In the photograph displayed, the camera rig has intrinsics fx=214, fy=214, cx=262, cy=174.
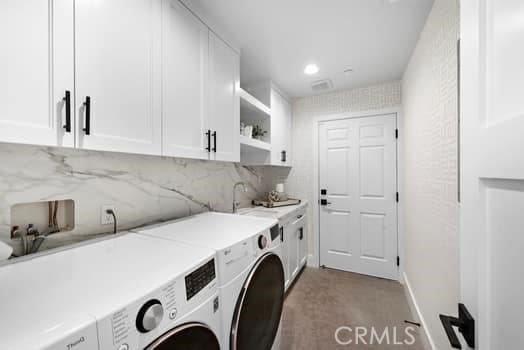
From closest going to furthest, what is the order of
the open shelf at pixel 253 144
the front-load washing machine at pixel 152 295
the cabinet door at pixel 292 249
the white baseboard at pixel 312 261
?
1. the front-load washing machine at pixel 152 295
2. the open shelf at pixel 253 144
3. the cabinet door at pixel 292 249
4. the white baseboard at pixel 312 261

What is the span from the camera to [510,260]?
0.42 meters

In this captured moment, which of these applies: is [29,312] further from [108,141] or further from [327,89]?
[327,89]

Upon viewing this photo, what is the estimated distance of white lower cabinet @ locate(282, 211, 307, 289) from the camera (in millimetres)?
Result: 2234

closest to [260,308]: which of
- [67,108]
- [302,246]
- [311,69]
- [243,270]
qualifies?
[243,270]

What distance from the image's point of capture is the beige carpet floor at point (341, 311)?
5.48 ft

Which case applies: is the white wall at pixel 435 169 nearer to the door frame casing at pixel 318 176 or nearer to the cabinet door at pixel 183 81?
the door frame casing at pixel 318 176

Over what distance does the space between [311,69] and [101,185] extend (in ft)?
6.99

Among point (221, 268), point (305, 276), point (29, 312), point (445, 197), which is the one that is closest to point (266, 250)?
point (221, 268)

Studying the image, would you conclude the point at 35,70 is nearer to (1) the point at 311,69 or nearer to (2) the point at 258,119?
(2) the point at 258,119

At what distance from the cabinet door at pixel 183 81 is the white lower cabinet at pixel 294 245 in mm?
1304

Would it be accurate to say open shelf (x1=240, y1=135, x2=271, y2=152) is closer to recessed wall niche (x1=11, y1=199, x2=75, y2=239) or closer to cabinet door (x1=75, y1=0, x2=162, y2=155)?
cabinet door (x1=75, y1=0, x2=162, y2=155)

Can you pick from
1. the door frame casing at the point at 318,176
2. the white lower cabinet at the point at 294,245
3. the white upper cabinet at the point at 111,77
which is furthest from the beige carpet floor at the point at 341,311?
the white upper cabinet at the point at 111,77

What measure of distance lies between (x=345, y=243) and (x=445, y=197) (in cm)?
179

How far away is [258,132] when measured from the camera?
8.06ft
